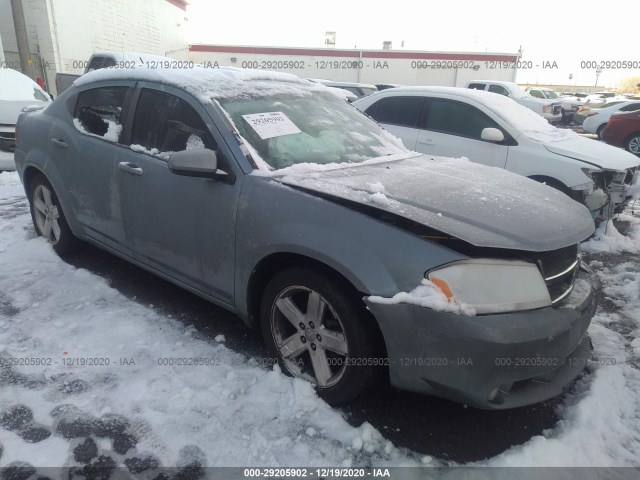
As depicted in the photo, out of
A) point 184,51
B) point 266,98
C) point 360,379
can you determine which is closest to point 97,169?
point 266,98

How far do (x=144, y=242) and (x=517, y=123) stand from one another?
4.51 m

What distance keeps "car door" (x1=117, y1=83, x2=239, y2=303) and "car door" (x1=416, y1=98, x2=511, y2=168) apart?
143 inches

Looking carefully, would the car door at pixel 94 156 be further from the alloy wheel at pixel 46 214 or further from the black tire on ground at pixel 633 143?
the black tire on ground at pixel 633 143

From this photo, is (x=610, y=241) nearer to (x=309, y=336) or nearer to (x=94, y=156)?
(x=309, y=336)

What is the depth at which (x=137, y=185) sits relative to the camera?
126 inches

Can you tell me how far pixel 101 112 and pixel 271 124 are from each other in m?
1.61

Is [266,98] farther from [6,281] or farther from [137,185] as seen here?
[6,281]

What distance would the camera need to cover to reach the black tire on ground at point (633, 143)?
12.0 meters

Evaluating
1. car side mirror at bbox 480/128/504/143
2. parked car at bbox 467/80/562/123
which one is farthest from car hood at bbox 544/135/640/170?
parked car at bbox 467/80/562/123

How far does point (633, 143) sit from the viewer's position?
12.1 m

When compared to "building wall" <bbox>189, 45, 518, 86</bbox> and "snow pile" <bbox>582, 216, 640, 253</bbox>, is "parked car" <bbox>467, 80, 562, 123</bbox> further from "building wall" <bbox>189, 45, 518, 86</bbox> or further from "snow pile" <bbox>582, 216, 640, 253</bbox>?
"building wall" <bbox>189, 45, 518, 86</bbox>

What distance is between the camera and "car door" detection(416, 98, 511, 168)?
5527mm

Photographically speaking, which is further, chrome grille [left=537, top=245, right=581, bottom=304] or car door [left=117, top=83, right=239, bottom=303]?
car door [left=117, top=83, right=239, bottom=303]

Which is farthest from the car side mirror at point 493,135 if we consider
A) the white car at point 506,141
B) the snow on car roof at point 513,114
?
the snow on car roof at point 513,114
